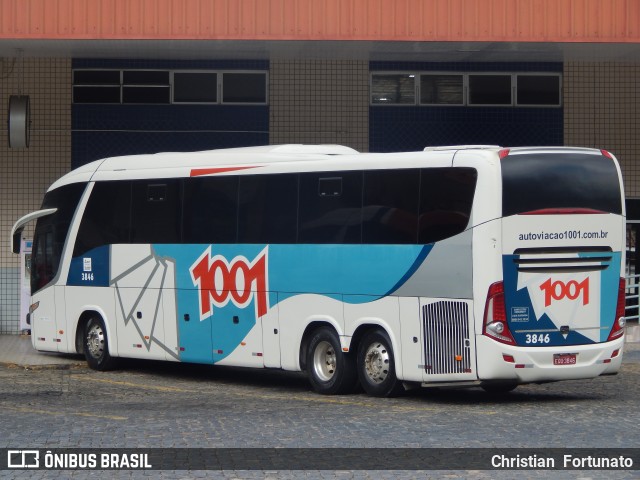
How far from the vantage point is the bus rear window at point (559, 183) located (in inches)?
615

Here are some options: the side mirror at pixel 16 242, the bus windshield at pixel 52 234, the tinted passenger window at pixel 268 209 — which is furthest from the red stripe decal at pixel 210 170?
the side mirror at pixel 16 242

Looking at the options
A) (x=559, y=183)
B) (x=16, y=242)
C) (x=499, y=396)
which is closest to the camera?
(x=559, y=183)

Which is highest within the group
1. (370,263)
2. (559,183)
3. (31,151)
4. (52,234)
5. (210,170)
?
(31,151)

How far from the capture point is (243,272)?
61.5 feet

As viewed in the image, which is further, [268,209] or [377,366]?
[268,209]

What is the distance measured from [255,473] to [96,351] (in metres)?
11.6

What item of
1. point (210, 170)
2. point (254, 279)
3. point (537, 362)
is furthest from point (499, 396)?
point (210, 170)

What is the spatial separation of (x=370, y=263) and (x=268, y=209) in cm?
204

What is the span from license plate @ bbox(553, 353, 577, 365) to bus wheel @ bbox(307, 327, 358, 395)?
104 inches

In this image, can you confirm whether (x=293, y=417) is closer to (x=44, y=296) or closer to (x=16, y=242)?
(x=44, y=296)

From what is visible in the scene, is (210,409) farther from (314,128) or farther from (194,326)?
(314,128)

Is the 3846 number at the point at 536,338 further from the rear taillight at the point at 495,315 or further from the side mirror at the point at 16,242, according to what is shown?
the side mirror at the point at 16,242

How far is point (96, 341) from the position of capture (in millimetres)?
21500

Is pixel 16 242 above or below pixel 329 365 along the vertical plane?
above
